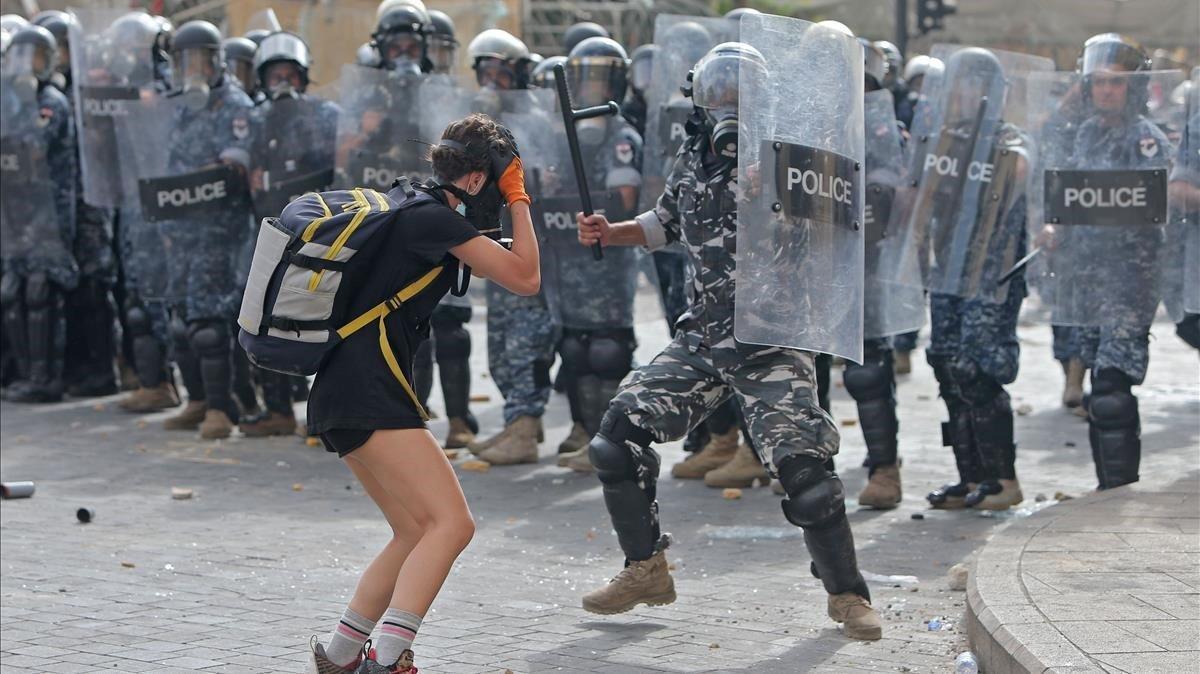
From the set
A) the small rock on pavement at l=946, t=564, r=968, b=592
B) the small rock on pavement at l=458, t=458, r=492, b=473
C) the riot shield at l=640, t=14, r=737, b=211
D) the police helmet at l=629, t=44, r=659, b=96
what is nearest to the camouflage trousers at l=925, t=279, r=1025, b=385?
the small rock on pavement at l=946, t=564, r=968, b=592

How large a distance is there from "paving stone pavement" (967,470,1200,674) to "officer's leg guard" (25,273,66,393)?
671 cm

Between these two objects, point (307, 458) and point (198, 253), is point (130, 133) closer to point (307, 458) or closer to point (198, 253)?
point (198, 253)

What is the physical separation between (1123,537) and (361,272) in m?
2.75

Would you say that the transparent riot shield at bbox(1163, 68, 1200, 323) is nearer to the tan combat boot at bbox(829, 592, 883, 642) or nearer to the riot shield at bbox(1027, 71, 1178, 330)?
the riot shield at bbox(1027, 71, 1178, 330)

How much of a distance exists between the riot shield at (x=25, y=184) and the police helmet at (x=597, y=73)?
361 cm

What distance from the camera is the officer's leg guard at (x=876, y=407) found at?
25.0 feet

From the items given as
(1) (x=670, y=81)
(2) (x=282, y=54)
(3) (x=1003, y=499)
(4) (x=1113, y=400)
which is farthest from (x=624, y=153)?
(4) (x=1113, y=400)

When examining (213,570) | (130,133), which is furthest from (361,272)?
(130,133)

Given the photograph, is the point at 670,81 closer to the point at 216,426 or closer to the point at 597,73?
the point at 597,73

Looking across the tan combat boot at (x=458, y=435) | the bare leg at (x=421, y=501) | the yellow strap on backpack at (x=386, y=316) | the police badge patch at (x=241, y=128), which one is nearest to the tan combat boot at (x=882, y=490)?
the tan combat boot at (x=458, y=435)

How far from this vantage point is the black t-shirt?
4332 millimetres

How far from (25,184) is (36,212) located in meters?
0.17

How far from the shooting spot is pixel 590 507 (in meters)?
7.67

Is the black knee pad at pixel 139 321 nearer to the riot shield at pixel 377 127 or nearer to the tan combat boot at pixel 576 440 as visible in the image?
the riot shield at pixel 377 127
